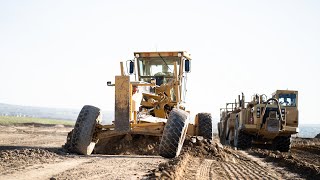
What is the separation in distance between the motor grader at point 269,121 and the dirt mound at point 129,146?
9.46 meters

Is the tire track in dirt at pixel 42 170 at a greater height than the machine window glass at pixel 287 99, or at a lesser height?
lesser

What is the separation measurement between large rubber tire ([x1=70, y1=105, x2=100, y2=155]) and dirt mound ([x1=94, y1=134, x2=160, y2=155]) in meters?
1.39

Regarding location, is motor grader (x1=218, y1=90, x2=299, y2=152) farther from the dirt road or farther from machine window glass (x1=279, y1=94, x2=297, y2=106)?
the dirt road

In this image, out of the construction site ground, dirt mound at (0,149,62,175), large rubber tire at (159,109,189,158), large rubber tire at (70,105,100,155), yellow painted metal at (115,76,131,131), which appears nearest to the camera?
the construction site ground

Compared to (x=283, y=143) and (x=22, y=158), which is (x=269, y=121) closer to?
(x=283, y=143)

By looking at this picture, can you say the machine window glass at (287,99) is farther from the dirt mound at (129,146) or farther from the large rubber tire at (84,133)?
the large rubber tire at (84,133)

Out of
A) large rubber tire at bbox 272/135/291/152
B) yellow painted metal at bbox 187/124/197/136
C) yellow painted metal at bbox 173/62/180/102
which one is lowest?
large rubber tire at bbox 272/135/291/152

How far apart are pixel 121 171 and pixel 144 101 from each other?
5337mm

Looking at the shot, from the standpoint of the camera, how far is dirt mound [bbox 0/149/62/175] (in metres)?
10.4

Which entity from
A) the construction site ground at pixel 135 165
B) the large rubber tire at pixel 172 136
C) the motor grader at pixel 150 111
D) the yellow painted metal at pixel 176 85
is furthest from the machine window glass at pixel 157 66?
the large rubber tire at pixel 172 136

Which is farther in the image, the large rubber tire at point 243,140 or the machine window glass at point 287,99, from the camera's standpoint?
the machine window glass at point 287,99

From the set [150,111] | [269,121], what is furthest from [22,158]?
[269,121]

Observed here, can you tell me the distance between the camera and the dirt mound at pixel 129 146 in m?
15.4

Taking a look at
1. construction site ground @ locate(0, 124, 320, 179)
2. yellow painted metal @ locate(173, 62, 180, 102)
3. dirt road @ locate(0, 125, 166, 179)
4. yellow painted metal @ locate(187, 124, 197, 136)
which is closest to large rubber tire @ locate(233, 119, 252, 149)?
construction site ground @ locate(0, 124, 320, 179)
